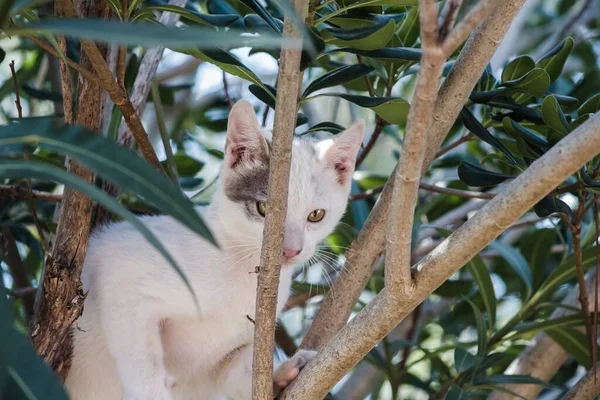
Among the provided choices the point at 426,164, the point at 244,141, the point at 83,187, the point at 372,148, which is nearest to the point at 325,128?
the point at 244,141

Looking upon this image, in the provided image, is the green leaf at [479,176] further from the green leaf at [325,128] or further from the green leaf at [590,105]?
the green leaf at [325,128]

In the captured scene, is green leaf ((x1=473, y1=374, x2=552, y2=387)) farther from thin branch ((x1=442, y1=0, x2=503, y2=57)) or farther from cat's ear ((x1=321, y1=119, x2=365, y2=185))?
thin branch ((x1=442, y1=0, x2=503, y2=57))

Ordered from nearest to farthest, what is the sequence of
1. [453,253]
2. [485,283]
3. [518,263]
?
[453,253] → [485,283] → [518,263]

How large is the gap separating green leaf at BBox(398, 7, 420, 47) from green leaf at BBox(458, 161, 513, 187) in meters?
0.46

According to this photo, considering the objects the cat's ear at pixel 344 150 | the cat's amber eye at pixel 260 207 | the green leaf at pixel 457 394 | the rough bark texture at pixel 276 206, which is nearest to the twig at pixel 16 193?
the cat's amber eye at pixel 260 207

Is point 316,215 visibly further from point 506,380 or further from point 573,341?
point 573,341

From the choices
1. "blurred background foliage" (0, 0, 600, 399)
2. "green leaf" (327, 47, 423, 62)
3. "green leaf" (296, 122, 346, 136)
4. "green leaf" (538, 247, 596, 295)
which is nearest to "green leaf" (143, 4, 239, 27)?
"blurred background foliage" (0, 0, 600, 399)

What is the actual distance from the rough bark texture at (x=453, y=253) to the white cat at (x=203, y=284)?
0.29 meters

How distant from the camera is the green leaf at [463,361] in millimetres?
2154

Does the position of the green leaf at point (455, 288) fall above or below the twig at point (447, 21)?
below

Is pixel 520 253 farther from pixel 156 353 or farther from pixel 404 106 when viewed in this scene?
pixel 156 353

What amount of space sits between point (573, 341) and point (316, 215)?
90 centimetres

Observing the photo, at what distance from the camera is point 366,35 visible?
64.2 inches

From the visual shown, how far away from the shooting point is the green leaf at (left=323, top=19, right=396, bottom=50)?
163cm
